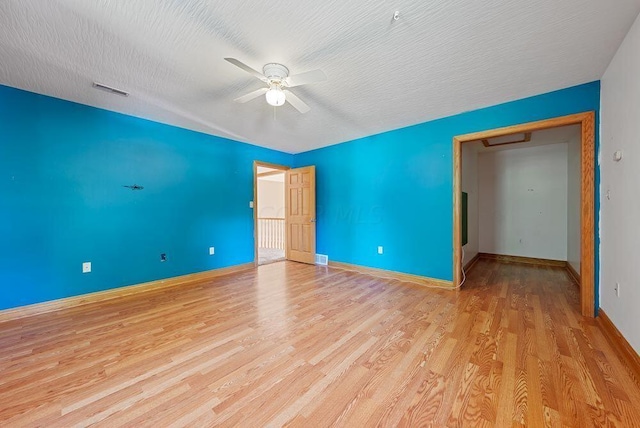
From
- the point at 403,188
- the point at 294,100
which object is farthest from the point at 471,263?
the point at 294,100

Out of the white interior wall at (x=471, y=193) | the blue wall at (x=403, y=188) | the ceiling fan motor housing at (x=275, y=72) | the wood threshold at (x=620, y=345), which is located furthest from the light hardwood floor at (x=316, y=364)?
the ceiling fan motor housing at (x=275, y=72)

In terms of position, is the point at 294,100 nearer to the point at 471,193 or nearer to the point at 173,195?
the point at 173,195

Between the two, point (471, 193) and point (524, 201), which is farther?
point (524, 201)

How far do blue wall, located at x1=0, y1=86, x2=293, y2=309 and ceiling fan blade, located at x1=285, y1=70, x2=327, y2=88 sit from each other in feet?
8.41

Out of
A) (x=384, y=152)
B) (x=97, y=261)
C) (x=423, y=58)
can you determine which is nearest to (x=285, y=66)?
(x=423, y=58)

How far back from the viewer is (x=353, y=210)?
4.48 meters

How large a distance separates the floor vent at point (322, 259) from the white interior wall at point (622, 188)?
3.62 m

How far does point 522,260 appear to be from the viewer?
5.00 metres

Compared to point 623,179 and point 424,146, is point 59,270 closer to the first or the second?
point 424,146

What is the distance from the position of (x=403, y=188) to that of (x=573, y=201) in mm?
2868

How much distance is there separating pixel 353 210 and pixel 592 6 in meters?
3.39

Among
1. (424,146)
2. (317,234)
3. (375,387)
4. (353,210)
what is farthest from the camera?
(317,234)

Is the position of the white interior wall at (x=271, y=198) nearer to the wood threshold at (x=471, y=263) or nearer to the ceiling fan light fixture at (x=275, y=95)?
the wood threshold at (x=471, y=263)

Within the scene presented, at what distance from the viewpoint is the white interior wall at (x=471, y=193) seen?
4.34 meters
